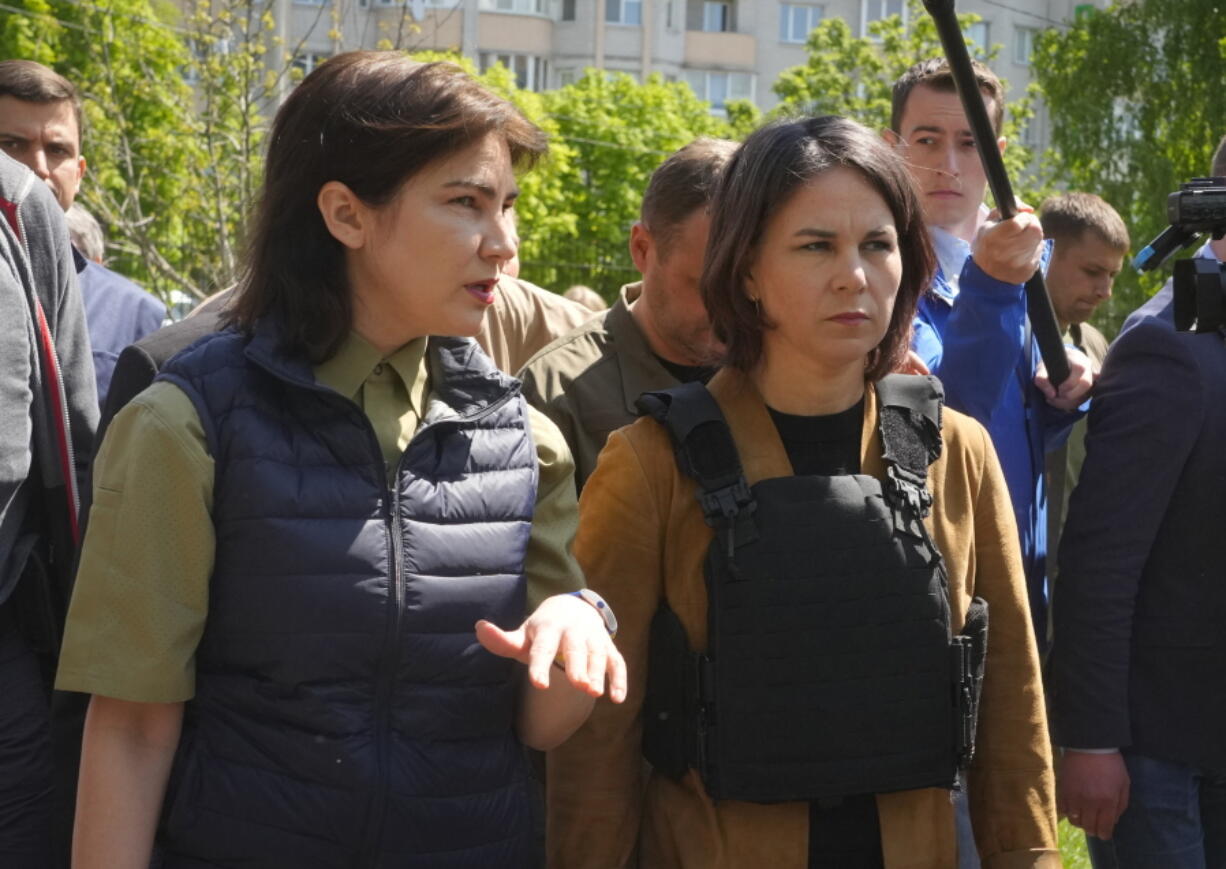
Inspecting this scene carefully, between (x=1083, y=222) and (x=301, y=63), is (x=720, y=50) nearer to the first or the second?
(x=301, y=63)

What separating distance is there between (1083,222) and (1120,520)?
308 cm

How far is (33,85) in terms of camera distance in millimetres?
5457

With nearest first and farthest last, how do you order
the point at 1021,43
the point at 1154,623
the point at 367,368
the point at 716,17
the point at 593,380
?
the point at 367,368
the point at 1154,623
the point at 593,380
the point at 1021,43
the point at 716,17

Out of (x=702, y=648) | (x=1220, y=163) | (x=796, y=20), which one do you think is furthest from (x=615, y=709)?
(x=796, y=20)

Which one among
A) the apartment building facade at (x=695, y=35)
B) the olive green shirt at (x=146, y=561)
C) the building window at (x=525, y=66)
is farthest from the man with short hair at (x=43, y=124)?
the building window at (x=525, y=66)

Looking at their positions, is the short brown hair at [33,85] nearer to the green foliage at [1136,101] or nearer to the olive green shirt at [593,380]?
the olive green shirt at [593,380]

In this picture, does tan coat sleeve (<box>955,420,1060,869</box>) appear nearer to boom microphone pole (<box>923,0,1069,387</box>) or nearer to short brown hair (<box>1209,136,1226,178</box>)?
boom microphone pole (<box>923,0,1069,387</box>)

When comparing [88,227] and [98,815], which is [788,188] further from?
[88,227]

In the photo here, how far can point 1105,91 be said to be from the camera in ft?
94.8

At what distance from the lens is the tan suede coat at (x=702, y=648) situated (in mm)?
2906

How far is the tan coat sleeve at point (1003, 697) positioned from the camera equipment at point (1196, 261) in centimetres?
43

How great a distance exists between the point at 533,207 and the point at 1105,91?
13313mm

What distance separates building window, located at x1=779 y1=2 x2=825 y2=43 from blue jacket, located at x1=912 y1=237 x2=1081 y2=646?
56.4m

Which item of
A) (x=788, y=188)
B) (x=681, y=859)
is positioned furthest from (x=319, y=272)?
(x=681, y=859)
